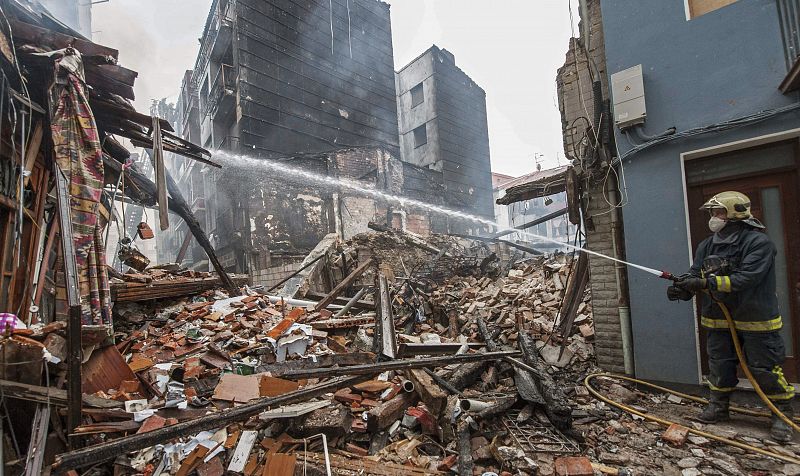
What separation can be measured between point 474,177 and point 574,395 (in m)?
26.6

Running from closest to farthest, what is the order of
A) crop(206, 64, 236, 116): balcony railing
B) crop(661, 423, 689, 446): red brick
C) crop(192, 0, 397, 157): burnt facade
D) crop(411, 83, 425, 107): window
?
crop(661, 423, 689, 446): red brick < crop(206, 64, 236, 116): balcony railing < crop(192, 0, 397, 157): burnt facade < crop(411, 83, 425, 107): window

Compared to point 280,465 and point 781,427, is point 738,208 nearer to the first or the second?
point 781,427

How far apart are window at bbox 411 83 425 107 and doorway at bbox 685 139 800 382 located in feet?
86.6

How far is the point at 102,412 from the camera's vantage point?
3.06m

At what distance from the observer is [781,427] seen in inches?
124

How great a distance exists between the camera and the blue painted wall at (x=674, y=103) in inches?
152

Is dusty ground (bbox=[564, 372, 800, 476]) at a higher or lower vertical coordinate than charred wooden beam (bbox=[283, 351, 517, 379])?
lower

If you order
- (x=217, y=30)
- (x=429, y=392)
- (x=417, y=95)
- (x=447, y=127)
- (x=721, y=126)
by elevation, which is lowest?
(x=429, y=392)

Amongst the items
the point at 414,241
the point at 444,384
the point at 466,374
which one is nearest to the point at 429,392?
the point at 444,384

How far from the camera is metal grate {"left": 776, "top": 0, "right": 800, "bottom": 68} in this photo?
3.67m

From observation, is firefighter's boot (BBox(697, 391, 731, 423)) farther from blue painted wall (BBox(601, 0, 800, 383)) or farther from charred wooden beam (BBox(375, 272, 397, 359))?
charred wooden beam (BBox(375, 272, 397, 359))

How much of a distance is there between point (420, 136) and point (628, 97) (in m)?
25.5

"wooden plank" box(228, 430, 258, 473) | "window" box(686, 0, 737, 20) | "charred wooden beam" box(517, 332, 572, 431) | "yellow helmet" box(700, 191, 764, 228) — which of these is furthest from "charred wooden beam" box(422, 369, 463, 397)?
"window" box(686, 0, 737, 20)

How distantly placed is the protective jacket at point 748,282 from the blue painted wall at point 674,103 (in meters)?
0.74
